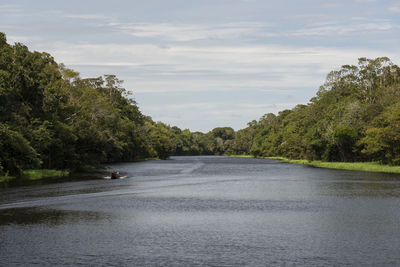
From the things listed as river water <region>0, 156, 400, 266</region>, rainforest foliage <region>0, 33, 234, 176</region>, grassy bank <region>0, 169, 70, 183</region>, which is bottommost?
river water <region>0, 156, 400, 266</region>

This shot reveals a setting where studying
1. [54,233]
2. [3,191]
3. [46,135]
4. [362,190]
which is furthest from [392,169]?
[54,233]

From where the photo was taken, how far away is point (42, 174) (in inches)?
2741

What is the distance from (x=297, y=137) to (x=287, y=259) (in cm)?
12913

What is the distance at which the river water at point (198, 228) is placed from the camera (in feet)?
70.3

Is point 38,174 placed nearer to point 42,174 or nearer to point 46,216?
point 42,174

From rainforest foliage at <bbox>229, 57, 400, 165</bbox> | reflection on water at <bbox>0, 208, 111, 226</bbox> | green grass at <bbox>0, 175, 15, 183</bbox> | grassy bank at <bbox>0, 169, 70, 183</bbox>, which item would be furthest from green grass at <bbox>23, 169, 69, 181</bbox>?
rainforest foliage at <bbox>229, 57, 400, 165</bbox>

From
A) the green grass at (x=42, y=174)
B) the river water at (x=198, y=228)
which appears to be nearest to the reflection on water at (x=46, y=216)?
the river water at (x=198, y=228)

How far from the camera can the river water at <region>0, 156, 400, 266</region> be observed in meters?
21.4

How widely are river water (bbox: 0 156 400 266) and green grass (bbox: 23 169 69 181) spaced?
59.7 ft

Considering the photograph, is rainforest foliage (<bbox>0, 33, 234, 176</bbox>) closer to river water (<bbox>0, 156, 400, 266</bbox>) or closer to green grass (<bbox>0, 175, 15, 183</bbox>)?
green grass (<bbox>0, 175, 15, 183</bbox>)

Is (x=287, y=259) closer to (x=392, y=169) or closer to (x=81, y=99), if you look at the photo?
(x=392, y=169)

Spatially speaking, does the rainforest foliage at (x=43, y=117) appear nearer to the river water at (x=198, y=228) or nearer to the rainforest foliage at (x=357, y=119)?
the river water at (x=198, y=228)

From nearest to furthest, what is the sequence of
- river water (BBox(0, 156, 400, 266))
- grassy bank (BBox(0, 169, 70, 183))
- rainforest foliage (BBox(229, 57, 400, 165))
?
river water (BBox(0, 156, 400, 266)) → grassy bank (BBox(0, 169, 70, 183)) → rainforest foliage (BBox(229, 57, 400, 165))

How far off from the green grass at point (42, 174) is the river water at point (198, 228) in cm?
1819
